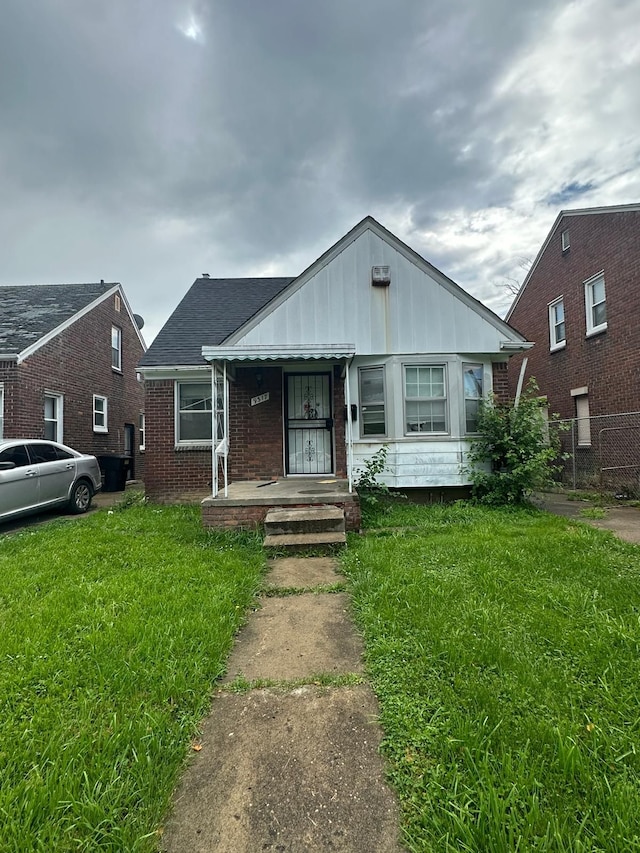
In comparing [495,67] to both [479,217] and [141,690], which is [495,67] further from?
[141,690]

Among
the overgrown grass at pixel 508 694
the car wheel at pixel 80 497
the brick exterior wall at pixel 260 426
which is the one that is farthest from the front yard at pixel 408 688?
the car wheel at pixel 80 497

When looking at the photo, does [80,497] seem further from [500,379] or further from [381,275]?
[500,379]

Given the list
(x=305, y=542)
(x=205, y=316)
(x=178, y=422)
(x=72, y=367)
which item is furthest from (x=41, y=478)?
(x=72, y=367)

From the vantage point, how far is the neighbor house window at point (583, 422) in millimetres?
11635

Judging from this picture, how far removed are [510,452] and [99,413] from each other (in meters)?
13.3

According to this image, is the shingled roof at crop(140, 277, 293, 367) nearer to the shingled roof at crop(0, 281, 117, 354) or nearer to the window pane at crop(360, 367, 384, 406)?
the window pane at crop(360, 367, 384, 406)

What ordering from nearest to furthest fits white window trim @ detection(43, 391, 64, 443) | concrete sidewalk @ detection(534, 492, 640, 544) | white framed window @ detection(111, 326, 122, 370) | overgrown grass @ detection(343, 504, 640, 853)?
overgrown grass @ detection(343, 504, 640, 853) < concrete sidewalk @ detection(534, 492, 640, 544) < white window trim @ detection(43, 391, 64, 443) < white framed window @ detection(111, 326, 122, 370)

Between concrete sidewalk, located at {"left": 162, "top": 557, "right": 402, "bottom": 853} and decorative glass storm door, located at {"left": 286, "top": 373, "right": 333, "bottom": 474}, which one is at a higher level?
decorative glass storm door, located at {"left": 286, "top": 373, "right": 333, "bottom": 474}

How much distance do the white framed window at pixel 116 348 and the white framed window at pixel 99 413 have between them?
62.2 inches

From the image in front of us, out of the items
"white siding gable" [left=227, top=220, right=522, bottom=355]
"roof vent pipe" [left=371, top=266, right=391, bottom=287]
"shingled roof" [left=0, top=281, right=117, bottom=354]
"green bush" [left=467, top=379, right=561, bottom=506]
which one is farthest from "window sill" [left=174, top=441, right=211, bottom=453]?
"green bush" [left=467, top=379, right=561, bottom=506]

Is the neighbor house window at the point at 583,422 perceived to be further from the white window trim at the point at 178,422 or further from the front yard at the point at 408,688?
the white window trim at the point at 178,422

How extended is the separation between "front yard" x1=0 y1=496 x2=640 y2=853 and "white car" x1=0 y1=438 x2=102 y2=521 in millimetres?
3155

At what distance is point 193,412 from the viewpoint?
9570mm

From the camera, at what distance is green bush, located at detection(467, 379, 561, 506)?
24.5 ft
